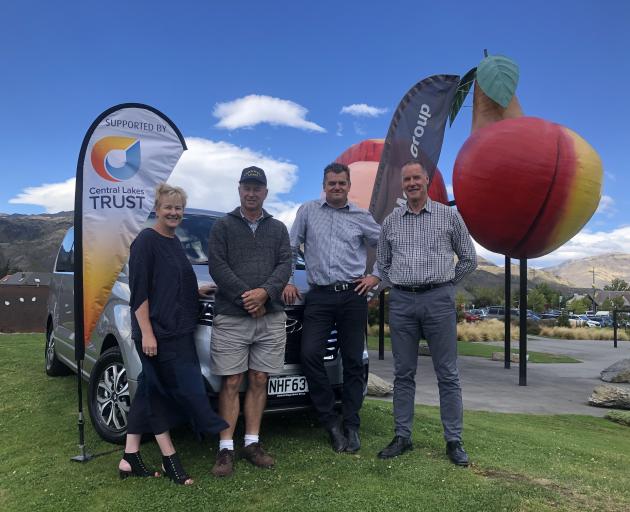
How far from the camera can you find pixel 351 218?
13.5 feet

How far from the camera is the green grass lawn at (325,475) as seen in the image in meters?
3.03

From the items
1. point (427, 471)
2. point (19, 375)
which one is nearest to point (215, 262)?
point (427, 471)

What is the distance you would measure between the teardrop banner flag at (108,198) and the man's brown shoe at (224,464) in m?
1.34

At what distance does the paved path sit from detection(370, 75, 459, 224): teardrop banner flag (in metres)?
2.88

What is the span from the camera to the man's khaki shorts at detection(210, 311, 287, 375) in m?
3.51

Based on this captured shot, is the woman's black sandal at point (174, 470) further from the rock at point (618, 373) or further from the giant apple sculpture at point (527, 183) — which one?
the rock at point (618, 373)

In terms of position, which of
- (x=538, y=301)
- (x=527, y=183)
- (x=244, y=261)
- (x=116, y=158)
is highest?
(x=527, y=183)

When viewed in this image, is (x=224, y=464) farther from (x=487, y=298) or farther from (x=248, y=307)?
(x=487, y=298)

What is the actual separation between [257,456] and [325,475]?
470 mm

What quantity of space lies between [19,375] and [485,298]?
9996 cm

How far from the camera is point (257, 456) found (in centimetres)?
354

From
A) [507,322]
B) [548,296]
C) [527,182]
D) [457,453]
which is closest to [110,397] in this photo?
[457,453]

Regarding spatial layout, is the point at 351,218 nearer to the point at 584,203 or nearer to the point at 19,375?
the point at 584,203

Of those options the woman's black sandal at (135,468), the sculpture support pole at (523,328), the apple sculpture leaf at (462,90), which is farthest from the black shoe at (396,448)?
the apple sculpture leaf at (462,90)
